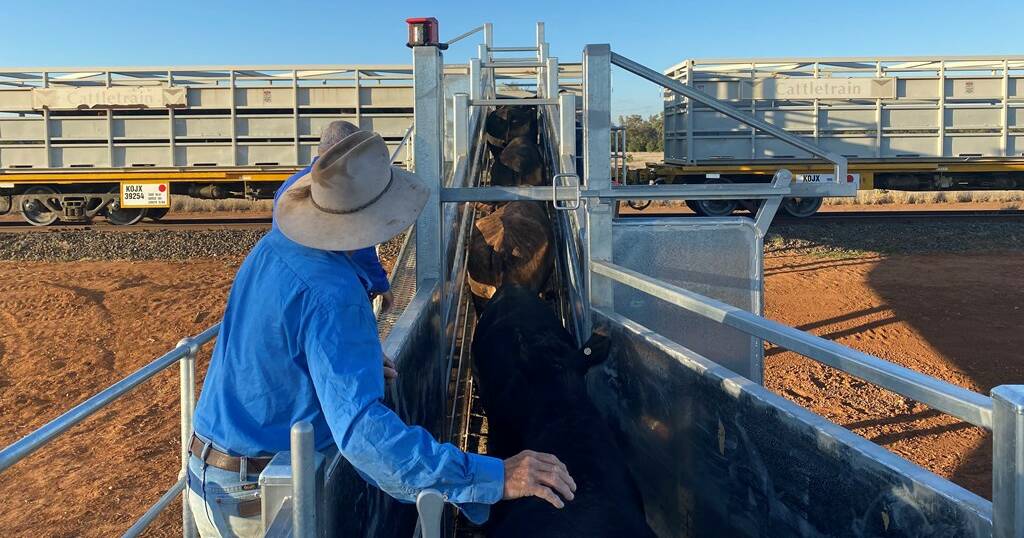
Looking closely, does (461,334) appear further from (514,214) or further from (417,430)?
(417,430)

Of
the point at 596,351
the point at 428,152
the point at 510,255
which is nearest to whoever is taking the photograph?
the point at 596,351

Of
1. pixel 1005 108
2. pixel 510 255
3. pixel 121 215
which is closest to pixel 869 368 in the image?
pixel 510 255

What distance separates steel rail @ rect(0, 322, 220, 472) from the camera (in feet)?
6.35

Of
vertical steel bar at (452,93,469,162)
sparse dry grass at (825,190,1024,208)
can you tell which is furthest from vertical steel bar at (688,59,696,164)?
vertical steel bar at (452,93,469,162)

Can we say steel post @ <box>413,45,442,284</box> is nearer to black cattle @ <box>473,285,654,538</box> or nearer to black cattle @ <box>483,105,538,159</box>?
black cattle @ <box>473,285,654,538</box>

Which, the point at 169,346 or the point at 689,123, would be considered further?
the point at 689,123

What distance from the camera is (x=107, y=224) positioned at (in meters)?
17.2

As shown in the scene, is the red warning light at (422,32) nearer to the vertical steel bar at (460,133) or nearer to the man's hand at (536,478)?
the vertical steel bar at (460,133)

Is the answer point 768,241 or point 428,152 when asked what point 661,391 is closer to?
point 428,152

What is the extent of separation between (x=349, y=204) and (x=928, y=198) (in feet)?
90.8

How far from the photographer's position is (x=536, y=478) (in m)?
1.87

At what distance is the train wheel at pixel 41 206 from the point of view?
17.1 metres

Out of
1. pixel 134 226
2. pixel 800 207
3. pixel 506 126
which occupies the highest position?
pixel 506 126

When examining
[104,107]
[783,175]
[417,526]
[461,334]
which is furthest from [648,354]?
[104,107]
